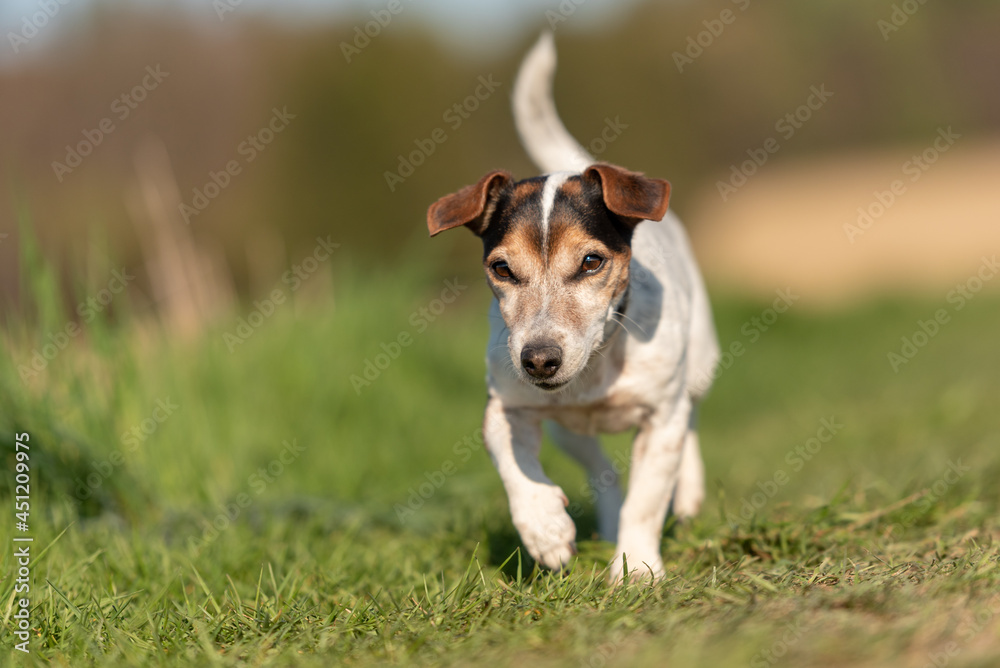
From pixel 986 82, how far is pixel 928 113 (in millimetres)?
3048

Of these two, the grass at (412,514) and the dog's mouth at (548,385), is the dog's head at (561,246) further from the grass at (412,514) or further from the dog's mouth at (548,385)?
the grass at (412,514)

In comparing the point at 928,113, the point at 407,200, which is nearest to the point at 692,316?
the point at 407,200

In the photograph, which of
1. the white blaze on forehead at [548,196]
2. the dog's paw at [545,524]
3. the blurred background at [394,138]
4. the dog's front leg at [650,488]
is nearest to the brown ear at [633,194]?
the white blaze on forehead at [548,196]

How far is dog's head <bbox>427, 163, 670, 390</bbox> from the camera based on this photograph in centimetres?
340

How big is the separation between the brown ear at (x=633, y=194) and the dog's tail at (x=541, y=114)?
4.33 feet

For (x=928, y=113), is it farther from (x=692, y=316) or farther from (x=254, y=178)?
(x=692, y=316)

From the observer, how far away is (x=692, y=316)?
15.3 ft

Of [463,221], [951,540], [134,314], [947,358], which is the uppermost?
[463,221]

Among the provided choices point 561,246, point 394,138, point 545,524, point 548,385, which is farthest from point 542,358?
point 394,138

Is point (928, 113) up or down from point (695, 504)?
up

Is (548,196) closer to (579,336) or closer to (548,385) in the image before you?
(579,336)

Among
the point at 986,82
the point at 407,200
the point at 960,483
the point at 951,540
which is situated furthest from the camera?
the point at 986,82

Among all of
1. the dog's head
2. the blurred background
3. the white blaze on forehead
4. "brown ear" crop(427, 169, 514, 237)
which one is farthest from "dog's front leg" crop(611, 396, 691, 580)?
the blurred background

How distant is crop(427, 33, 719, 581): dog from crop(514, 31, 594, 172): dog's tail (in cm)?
91
